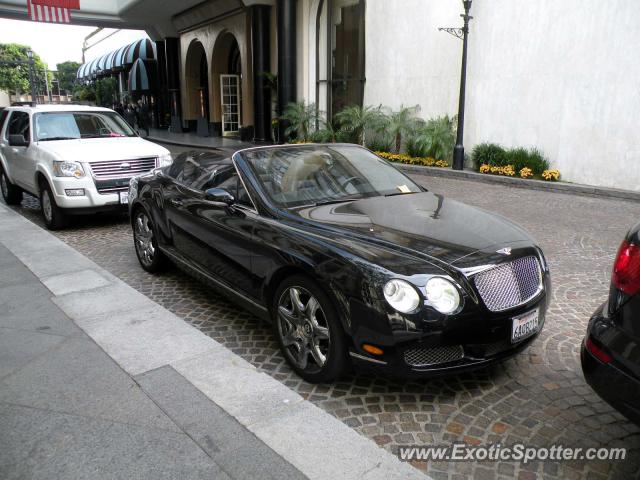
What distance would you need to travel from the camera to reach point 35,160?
8.35 metres

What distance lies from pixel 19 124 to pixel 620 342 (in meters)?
9.95

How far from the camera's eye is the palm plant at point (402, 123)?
49.8 ft

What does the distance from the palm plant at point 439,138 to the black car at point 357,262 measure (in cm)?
974

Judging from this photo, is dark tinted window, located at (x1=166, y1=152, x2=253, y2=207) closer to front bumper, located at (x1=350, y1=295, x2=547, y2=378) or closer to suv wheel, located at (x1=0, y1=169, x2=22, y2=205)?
front bumper, located at (x1=350, y1=295, x2=547, y2=378)

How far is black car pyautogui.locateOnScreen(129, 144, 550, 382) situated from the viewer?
2996mm

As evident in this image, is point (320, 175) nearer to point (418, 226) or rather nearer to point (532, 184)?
point (418, 226)

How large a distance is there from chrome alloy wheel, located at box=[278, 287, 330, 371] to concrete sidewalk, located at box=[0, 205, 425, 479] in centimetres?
24

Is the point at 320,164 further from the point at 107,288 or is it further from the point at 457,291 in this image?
the point at 107,288

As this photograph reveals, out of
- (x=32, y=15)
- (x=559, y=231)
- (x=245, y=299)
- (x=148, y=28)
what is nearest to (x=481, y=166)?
(x=559, y=231)

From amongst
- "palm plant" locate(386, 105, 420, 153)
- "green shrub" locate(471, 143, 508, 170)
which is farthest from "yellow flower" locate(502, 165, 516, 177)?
"palm plant" locate(386, 105, 420, 153)

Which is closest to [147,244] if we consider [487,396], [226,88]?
[487,396]

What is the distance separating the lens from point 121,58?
3934 centimetres

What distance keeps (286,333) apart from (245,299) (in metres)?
0.58

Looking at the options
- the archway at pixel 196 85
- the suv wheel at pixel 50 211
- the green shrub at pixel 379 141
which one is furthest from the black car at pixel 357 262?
the archway at pixel 196 85
